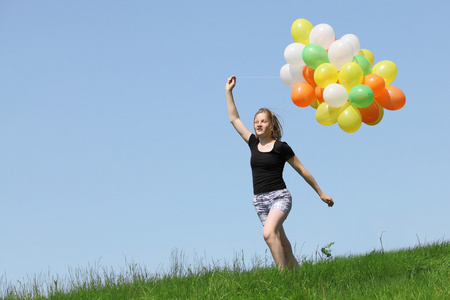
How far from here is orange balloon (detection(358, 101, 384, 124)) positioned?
19.6 ft

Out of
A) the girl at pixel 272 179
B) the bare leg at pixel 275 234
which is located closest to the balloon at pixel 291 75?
the girl at pixel 272 179

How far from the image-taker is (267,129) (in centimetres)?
554

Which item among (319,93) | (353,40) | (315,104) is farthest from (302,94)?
(353,40)

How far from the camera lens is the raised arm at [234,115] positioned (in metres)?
5.73

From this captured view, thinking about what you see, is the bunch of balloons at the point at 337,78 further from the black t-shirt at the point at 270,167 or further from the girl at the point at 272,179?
the black t-shirt at the point at 270,167

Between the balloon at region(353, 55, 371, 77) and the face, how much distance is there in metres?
1.43

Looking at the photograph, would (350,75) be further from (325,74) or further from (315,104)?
(315,104)

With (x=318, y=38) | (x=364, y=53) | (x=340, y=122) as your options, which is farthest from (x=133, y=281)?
(x=364, y=53)

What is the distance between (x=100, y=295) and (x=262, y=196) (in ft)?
6.26

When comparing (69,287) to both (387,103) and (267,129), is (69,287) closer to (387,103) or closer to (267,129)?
(267,129)

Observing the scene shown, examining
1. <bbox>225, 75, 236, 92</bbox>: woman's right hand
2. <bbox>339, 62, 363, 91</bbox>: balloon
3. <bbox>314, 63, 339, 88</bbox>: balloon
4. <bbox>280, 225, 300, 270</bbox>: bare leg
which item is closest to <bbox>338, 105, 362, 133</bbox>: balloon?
<bbox>339, 62, 363, 91</bbox>: balloon

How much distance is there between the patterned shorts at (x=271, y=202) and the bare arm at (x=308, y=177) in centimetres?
33

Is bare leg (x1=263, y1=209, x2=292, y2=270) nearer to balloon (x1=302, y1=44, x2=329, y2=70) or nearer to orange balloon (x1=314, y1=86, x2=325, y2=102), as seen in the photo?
orange balloon (x1=314, y1=86, x2=325, y2=102)

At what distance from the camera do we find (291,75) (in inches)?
248
